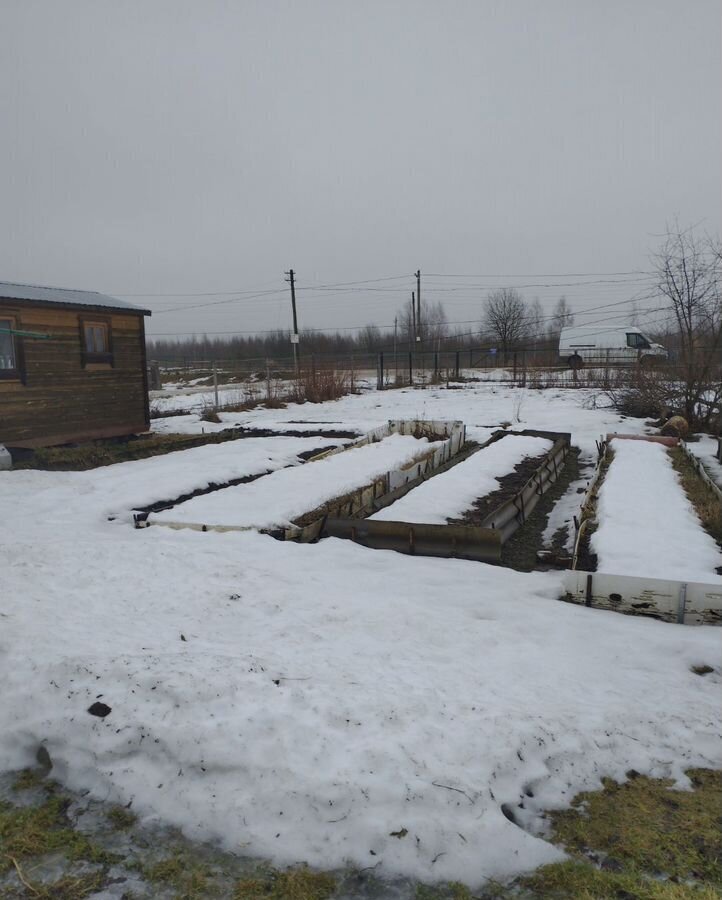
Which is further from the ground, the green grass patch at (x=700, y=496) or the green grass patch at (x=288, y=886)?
the green grass patch at (x=700, y=496)

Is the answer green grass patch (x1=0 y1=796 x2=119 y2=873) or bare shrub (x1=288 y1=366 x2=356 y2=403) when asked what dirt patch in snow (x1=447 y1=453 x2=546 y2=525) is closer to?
green grass patch (x1=0 y1=796 x2=119 y2=873)

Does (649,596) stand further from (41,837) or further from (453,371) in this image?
(453,371)

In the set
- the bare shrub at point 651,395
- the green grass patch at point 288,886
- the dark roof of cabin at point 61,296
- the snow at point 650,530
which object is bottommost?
the green grass patch at point 288,886

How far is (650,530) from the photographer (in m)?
5.72

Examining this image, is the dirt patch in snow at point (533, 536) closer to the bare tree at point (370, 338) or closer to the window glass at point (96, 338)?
the window glass at point (96, 338)

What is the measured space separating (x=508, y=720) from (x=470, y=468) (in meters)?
5.85

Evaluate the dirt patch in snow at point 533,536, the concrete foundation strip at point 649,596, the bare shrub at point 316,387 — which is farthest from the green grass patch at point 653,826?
the bare shrub at point 316,387

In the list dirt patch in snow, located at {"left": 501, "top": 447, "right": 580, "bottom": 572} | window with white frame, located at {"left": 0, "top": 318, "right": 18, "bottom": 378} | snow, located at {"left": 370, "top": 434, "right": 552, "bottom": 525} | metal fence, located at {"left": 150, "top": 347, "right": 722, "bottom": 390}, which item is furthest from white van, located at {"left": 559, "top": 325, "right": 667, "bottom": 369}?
window with white frame, located at {"left": 0, "top": 318, "right": 18, "bottom": 378}

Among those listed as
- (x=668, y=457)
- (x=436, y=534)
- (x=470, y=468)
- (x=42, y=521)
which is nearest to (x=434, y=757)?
(x=436, y=534)

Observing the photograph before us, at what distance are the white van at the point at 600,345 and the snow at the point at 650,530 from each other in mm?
20517

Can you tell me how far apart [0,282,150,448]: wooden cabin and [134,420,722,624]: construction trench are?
176 inches

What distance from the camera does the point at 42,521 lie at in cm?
623

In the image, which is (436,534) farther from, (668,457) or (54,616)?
(668,457)

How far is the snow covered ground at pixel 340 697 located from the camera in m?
2.40
